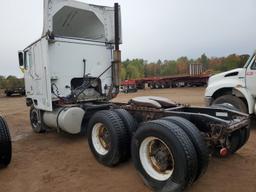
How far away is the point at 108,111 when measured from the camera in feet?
14.2

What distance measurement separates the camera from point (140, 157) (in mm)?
3406

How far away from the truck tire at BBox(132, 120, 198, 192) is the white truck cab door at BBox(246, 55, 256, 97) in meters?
4.26

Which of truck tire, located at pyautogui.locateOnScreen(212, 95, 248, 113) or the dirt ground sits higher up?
truck tire, located at pyautogui.locateOnScreen(212, 95, 248, 113)

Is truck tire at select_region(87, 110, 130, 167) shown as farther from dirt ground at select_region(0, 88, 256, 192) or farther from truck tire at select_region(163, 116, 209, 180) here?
truck tire at select_region(163, 116, 209, 180)

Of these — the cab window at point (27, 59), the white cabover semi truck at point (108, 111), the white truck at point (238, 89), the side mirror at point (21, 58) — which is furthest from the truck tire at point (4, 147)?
the white truck at point (238, 89)

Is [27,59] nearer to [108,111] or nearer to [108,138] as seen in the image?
[108,111]

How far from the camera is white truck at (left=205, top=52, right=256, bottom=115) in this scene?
6.35 m

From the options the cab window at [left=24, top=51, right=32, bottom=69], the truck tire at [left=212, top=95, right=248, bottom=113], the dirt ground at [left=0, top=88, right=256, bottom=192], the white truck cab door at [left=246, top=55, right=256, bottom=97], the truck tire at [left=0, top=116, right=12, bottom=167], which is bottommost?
the dirt ground at [left=0, top=88, right=256, bottom=192]

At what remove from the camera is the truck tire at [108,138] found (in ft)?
12.9

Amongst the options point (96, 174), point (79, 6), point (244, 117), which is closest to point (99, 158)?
point (96, 174)

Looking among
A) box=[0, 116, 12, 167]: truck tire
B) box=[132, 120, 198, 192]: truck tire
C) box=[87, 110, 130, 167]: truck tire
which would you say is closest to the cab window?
box=[0, 116, 12, 167]: truck tire

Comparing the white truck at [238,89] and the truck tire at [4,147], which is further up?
the white truck at [238,89]

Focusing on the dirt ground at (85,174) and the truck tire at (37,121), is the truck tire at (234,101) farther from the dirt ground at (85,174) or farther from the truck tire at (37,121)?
the truck tire at (37,121)

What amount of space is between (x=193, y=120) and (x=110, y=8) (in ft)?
15.2
